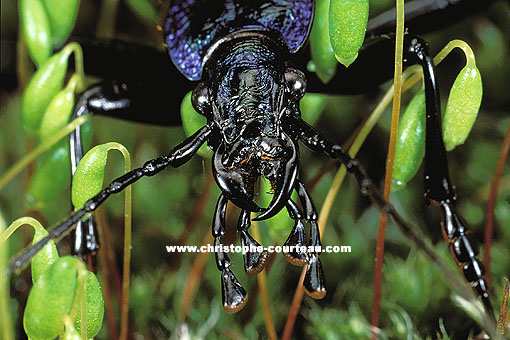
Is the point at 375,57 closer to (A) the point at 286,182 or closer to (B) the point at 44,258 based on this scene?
(A) the point at 286,182

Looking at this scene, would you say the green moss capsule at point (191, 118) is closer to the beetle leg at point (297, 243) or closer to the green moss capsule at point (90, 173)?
the green moss capsule at point (90, 173)

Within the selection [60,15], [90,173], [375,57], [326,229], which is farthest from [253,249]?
[60,15]

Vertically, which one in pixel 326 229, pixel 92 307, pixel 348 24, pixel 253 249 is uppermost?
pixel 348 24

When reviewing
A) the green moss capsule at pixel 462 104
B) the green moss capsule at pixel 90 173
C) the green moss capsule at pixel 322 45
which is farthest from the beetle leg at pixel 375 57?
the green moss capsule at pixel 90 173

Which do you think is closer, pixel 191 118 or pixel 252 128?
pixel 252 128

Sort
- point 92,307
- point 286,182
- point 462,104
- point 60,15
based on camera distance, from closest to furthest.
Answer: point 286,182 < point 92,307 < point 462,104 < point 60,15

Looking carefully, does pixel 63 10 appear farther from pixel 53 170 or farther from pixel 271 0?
pixel 271 0

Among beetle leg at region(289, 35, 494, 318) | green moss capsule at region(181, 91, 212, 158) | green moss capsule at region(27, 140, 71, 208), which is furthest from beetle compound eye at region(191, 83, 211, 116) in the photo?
green moss capsule at region(27, 140, 71, 208)

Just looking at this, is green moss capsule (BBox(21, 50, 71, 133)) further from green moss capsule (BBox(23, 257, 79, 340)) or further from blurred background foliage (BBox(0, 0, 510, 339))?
green moss capsule (BBox(23, 257, 79, 340))

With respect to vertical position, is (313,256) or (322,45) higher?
(322,45)
